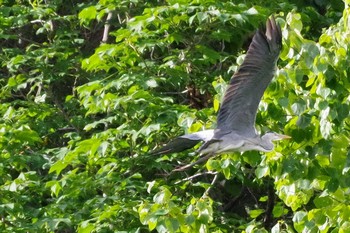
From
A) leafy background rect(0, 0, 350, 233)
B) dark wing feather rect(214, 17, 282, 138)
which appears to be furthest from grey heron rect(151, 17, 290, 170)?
leafy background rect(0, 0, 350, 233)

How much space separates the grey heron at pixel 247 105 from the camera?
5.93 meters

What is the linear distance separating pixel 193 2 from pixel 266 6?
0.94 meters

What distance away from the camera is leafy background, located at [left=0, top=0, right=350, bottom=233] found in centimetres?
610

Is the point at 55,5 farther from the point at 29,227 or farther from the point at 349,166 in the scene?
the point at 349,166

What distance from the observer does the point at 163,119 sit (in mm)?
7500

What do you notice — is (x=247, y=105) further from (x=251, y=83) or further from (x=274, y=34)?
(x=274, y=34)

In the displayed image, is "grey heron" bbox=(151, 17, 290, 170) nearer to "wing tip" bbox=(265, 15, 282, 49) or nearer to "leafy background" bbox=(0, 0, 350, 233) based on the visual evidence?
"wing tip" bbox=(265, 15, 282, 49)

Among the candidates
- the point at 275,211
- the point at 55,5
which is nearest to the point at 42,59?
the point at 55,5

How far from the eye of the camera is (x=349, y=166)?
590cm

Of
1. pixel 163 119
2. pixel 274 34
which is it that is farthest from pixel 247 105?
pixel 163 119

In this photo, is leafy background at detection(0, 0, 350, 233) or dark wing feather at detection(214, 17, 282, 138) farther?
leafy background at detection(0, 0, 350, 233)

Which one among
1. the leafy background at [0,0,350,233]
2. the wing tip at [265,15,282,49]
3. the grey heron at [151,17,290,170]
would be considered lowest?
the leafy background at [0,0,350,233]

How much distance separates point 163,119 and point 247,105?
152 cm

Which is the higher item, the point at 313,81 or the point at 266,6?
the point at 313,81
